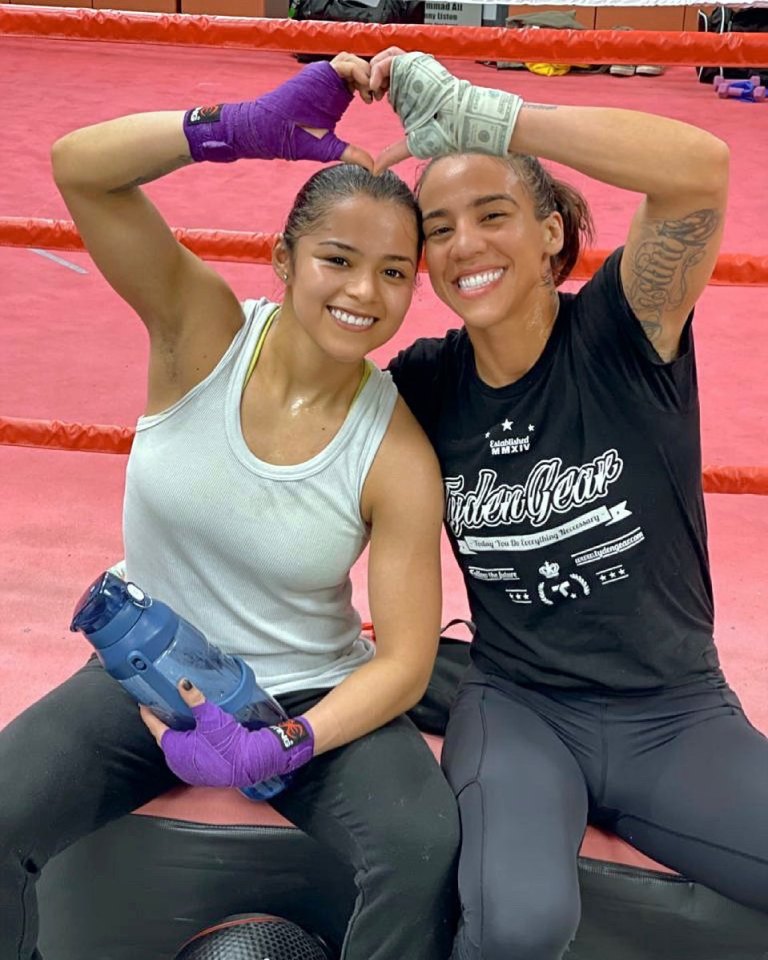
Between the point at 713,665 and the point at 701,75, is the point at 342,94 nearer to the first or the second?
the point at 713,665

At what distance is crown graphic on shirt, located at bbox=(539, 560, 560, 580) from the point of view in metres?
1.61

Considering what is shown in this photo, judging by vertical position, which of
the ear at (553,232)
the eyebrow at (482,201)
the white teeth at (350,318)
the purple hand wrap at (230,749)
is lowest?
the purple hand wrap at (230,749)

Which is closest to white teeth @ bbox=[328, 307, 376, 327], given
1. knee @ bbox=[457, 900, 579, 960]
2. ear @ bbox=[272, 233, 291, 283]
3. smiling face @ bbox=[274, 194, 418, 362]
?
smiling face @ bbox=[274, 194, 418, 362]

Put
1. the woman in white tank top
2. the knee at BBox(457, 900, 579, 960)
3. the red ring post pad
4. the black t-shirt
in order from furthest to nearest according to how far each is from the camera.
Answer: the red ring post pad
the black t-shirt
the woman in white tank top
the knee at BBox(457, 900, 579, 960)

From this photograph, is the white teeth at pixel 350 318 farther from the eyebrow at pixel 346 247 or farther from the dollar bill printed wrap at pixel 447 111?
the dollar bill printed wrap at pixel 447 111

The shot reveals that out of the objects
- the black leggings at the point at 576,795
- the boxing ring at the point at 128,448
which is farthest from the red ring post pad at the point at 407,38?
the black leggings at the point at 576,795

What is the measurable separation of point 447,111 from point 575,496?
0.48 meters

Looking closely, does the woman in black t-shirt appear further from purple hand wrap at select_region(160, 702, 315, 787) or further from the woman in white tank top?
purple hand wrap at select_region(160, 702, 315, 787)

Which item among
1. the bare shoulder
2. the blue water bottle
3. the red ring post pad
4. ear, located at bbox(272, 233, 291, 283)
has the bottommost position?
the blue water bottle

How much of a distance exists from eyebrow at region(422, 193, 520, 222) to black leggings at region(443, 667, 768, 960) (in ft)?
1.97

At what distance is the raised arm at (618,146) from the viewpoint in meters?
1.44

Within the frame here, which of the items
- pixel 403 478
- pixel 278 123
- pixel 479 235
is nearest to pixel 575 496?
pixel 403 478

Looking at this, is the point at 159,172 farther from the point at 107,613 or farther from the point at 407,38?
the point at 407,38

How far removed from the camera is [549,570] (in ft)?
5.29
